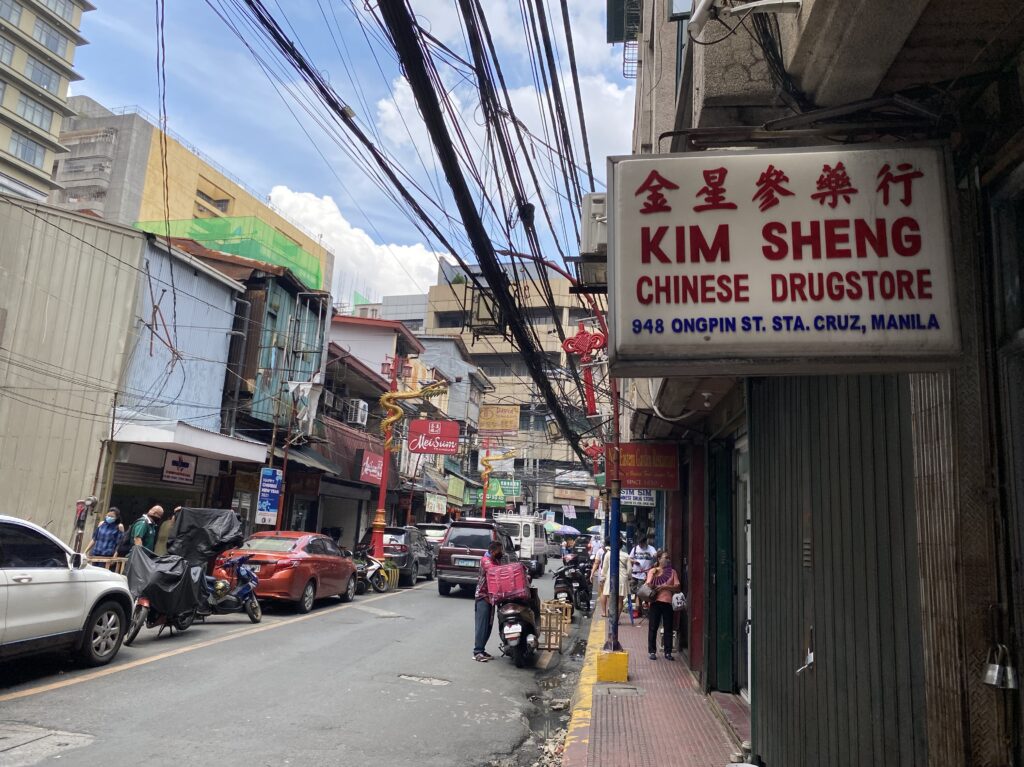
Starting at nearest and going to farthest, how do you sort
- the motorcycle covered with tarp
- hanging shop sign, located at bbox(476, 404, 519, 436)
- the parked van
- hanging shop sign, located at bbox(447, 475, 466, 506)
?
the motorcycle covered with tarp < hanging shop sign, located at bbox(476, 404, 519, 436) < the parked van < hanging shop sign, located at bbox(447, 475, 466, 506)

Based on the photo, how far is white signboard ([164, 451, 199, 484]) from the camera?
18203mm

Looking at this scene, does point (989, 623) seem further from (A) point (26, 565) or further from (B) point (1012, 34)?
(A) point (26, 565)

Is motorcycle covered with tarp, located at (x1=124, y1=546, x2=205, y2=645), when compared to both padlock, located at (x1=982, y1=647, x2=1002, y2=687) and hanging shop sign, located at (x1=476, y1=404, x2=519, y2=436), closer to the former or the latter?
padlock, located at (x1=982, y1=647, x2=1002, y2=687)

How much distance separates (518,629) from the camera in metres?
9.93

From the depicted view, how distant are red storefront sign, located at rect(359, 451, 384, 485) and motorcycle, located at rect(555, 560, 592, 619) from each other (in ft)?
37.2

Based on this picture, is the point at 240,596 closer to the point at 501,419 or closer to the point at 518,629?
the point at 518,629

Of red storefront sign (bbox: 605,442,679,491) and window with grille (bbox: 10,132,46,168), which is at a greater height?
window with grille (bbox: 10,132,46,168)

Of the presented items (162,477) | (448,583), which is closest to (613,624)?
(448,583)

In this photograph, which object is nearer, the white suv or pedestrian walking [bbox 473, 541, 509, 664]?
the white suv

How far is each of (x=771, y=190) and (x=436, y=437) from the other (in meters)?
22.8

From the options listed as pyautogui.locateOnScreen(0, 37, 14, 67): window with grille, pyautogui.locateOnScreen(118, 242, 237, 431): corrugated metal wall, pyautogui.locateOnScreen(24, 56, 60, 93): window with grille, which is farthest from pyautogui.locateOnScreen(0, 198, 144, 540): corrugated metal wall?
pyautogui.locateOnScreen(24, 56, 60, 93): window with grille

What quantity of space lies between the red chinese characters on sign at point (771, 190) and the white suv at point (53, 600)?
7.31 m

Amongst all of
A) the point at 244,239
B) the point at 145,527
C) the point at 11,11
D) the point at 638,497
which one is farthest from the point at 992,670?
the point at 11,11

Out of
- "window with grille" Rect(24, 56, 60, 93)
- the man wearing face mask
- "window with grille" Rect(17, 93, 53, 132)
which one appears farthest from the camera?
"window with grille" Rect(24, 56, 60, 93)
